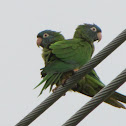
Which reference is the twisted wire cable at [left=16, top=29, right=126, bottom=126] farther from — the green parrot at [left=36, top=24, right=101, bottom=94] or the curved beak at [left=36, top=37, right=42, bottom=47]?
the curved beak at [left=36, top=37, right=42, bottom=47]

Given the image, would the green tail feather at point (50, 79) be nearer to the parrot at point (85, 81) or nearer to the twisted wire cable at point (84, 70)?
the parrot at point (85, 81)

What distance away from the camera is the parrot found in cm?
491

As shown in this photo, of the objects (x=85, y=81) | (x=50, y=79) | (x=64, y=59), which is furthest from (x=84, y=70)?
(x=85, y=81)

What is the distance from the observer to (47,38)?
5746mm

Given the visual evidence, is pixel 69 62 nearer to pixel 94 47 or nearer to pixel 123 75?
pixel 94 47

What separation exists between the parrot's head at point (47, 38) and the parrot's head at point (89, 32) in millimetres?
284

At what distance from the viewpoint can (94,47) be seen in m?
5.57

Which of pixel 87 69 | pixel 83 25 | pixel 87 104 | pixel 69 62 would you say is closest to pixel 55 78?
pixel 69 62

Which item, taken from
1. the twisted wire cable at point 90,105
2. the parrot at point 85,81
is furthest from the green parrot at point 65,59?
the twisted wire cable at point 90,105

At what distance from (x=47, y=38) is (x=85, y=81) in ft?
3.19

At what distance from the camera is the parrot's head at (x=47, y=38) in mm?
5684

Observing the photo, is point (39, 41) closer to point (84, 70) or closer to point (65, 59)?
point (65, 59)

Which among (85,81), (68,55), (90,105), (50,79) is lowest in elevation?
(85,81)

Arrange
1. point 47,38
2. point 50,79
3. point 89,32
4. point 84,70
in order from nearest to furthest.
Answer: point 84,70
point 50,79
point 47,38
point 89,32
